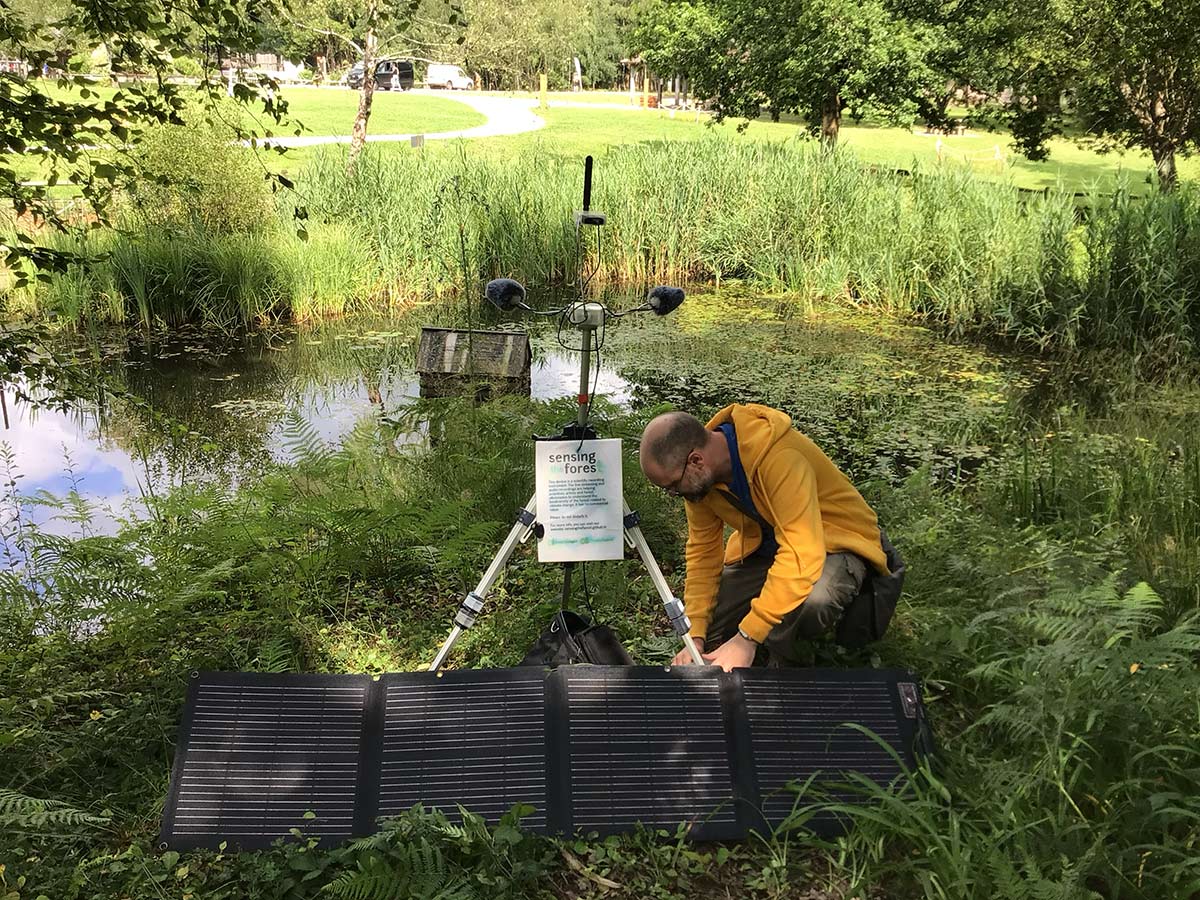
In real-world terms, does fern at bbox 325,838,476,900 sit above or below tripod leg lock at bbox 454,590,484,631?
below

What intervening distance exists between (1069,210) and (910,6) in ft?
26.2

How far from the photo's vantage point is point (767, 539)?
371 centimetres

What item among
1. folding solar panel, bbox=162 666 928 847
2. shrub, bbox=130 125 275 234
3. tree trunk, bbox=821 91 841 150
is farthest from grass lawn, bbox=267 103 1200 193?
folding solar panel, bbox=162 666 928 847

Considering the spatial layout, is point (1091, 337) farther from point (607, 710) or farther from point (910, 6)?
point (910, 6)

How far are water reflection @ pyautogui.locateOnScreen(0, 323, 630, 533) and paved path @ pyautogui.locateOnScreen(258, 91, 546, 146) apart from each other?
34.9 ft

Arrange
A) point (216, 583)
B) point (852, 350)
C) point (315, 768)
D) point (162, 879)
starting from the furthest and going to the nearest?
point (852, 350) < point (216, 583) < point (315, 768) < point (162, 879)

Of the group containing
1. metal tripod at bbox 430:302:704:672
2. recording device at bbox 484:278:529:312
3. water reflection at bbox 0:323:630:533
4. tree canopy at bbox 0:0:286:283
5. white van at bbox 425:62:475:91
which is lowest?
water reflection at bbox 0:323:630:533

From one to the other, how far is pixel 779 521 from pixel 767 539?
0.50 meters

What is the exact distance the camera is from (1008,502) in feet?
17.2

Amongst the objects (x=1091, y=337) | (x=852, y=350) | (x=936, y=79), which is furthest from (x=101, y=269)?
(x=936, y=79)

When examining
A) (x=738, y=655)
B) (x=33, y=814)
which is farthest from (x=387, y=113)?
(x=33, y=814)

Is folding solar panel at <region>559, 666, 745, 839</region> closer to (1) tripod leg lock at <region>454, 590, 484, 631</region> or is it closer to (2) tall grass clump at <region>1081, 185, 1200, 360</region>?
(1) tripod leg lock at <region>454, 590, 484, 631</region>

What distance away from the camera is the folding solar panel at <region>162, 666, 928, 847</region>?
289 cm

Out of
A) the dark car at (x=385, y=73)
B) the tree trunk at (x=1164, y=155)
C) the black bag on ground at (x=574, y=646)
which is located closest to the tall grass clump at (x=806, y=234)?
the tree trunk at (x=1164, y=155)
